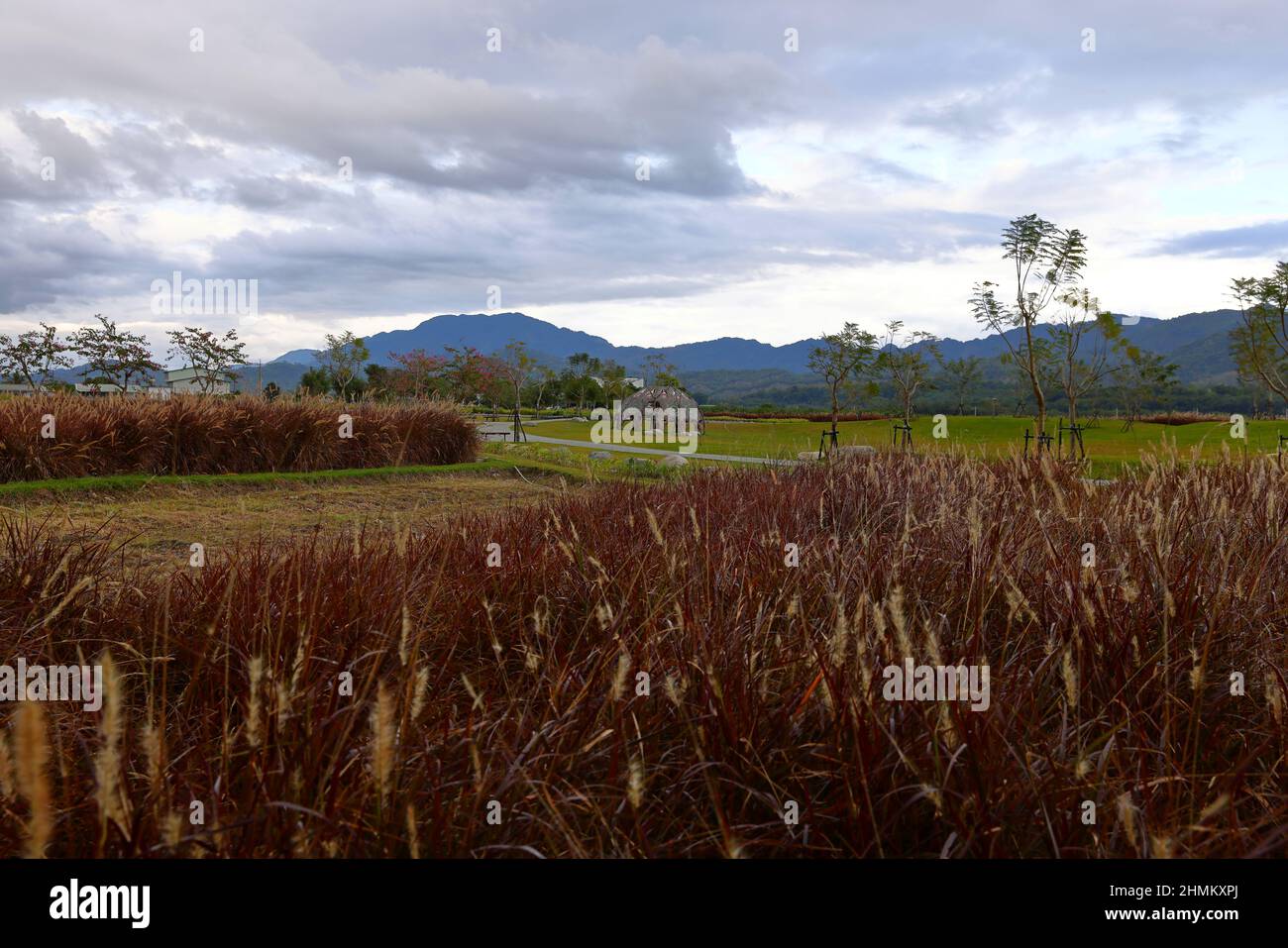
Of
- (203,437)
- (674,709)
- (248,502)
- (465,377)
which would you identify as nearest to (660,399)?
(465,377)

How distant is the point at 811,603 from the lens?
343cm

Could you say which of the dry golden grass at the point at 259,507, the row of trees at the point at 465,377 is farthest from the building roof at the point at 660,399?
the dry golden grass at the point at 259,507

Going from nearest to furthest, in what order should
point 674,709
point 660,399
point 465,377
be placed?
point 674,709, point 660,399, point 465,377

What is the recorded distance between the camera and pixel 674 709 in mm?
2441

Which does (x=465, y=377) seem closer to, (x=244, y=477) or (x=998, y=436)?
(x=998, y=436)

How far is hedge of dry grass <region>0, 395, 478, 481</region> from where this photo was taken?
10625mm

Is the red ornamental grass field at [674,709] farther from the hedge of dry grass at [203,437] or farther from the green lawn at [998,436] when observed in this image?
the green lawn at [998,436]

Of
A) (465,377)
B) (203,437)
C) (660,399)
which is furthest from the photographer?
(465,377)

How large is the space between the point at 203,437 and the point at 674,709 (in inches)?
476

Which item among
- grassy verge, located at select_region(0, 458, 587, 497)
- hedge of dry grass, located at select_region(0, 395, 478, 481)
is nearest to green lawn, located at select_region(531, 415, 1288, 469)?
grassy verge, located at select_region(0, 458, 587, 497)

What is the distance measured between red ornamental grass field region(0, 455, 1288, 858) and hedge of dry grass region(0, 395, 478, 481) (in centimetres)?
759
